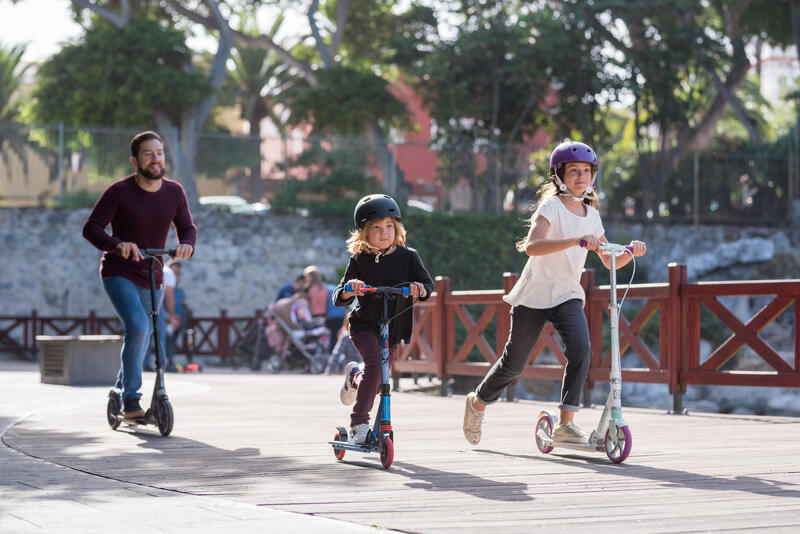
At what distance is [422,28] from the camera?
90.5 feet

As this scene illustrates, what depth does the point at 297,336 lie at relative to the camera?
1811 cm

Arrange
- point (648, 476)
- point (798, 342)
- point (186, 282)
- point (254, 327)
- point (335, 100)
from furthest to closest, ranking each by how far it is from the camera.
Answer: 1. point (335, 100)
2. point (186, 282)
3. point (254, 327)
4. point (798, 342)
5. point (648, 476)

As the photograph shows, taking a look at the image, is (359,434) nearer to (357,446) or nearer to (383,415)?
(357,446)

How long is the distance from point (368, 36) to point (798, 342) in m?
21.0

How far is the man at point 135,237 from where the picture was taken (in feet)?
23.7

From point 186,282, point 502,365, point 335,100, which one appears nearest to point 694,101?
point 335,100

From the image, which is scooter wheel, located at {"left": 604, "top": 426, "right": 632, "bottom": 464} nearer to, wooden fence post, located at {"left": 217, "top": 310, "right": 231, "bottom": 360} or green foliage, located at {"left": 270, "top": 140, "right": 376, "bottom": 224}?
wooden fence post, located at {"left": 217, "top": 310, "right": 231, "bottom": 360}

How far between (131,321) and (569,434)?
2613 mm

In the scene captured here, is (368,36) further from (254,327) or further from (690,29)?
(254,327)

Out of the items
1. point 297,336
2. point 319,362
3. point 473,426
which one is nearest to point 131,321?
point 473,426

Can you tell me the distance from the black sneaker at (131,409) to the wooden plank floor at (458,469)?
4.9 inches

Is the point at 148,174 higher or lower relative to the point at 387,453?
higher

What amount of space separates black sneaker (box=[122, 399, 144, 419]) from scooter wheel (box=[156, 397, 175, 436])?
0.19 m

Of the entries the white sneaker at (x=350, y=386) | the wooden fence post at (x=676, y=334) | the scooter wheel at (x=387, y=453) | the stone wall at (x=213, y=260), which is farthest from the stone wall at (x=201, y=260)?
the scooter wheel at (x=387, y=453)
